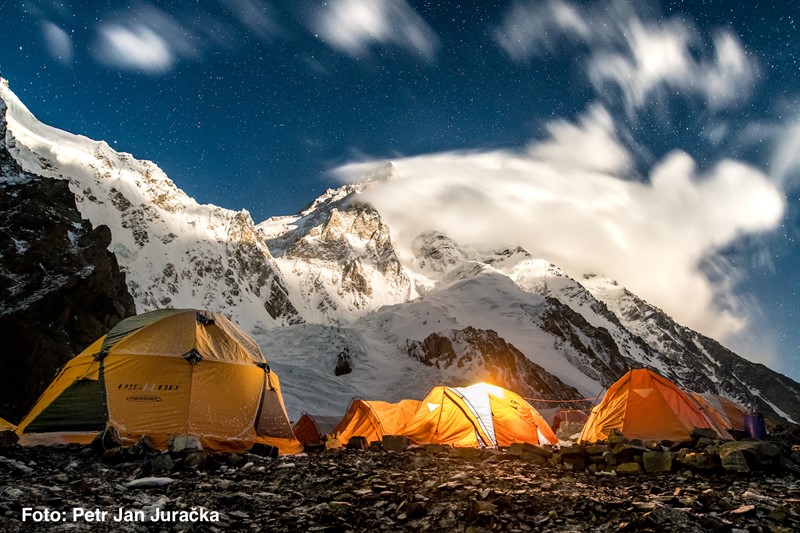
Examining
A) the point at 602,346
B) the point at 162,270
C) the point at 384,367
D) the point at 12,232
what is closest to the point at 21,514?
the point at 12,232

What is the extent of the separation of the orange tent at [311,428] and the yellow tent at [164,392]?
892cm

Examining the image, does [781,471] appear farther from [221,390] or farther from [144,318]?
[144,318]

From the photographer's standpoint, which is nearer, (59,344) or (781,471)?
(781,471)

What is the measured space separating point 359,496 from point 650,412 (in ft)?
39.8

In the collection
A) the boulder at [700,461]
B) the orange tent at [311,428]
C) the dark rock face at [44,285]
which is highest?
the dark rock face at [44,285]

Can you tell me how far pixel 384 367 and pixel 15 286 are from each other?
5162 centimetres

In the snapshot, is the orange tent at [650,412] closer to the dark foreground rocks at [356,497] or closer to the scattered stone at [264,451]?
the dark foreground rocks at [356,497]

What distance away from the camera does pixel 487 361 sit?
96.5 m

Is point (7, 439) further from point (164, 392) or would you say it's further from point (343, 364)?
point (343, 364)

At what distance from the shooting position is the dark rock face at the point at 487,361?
9262cm

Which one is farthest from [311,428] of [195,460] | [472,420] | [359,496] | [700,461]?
[700,461]

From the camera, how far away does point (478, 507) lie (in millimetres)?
6133

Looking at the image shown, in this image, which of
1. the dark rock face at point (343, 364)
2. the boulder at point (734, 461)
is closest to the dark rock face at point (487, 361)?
the dark rock face at point (343, 364)

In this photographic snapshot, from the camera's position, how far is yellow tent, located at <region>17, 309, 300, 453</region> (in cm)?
1159
